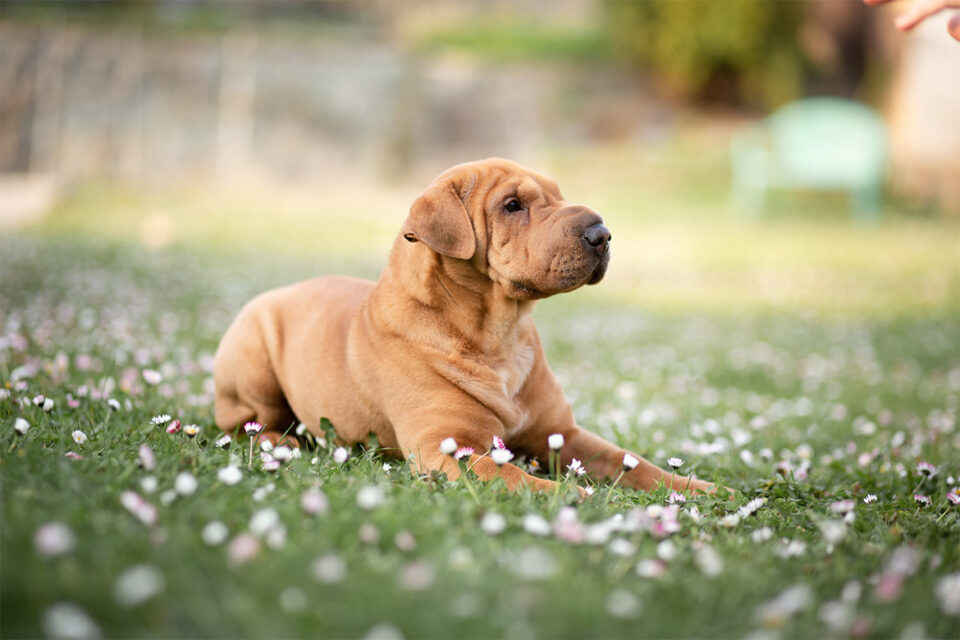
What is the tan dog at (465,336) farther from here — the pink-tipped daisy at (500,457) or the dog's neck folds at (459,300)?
the pink-tipped daisy at (500,457)

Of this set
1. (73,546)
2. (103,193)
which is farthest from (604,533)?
(103,193)

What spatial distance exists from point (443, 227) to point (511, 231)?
1.06 ft

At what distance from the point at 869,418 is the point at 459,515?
415 centimetres

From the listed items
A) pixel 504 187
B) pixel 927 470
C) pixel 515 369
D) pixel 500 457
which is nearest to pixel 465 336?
pixel 515 369

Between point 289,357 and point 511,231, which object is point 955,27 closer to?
point 511,231

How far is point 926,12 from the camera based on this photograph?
13.3 feet

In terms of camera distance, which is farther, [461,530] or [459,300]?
[459,300]

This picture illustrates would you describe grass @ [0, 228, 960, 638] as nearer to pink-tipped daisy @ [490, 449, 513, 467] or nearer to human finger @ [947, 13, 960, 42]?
pink-tipped daisy @ [490, 449, 513, 467]

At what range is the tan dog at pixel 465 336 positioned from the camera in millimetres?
3797

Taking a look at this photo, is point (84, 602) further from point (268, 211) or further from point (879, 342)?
point (268, 211)

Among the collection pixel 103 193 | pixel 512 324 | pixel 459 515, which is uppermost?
pixel 512 324

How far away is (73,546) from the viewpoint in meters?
2.36

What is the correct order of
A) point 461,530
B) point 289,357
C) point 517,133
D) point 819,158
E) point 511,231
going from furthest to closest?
point 517,133, point 819,158, point 289,357, point 511,231, point 461,530

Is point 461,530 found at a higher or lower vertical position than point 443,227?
lower
